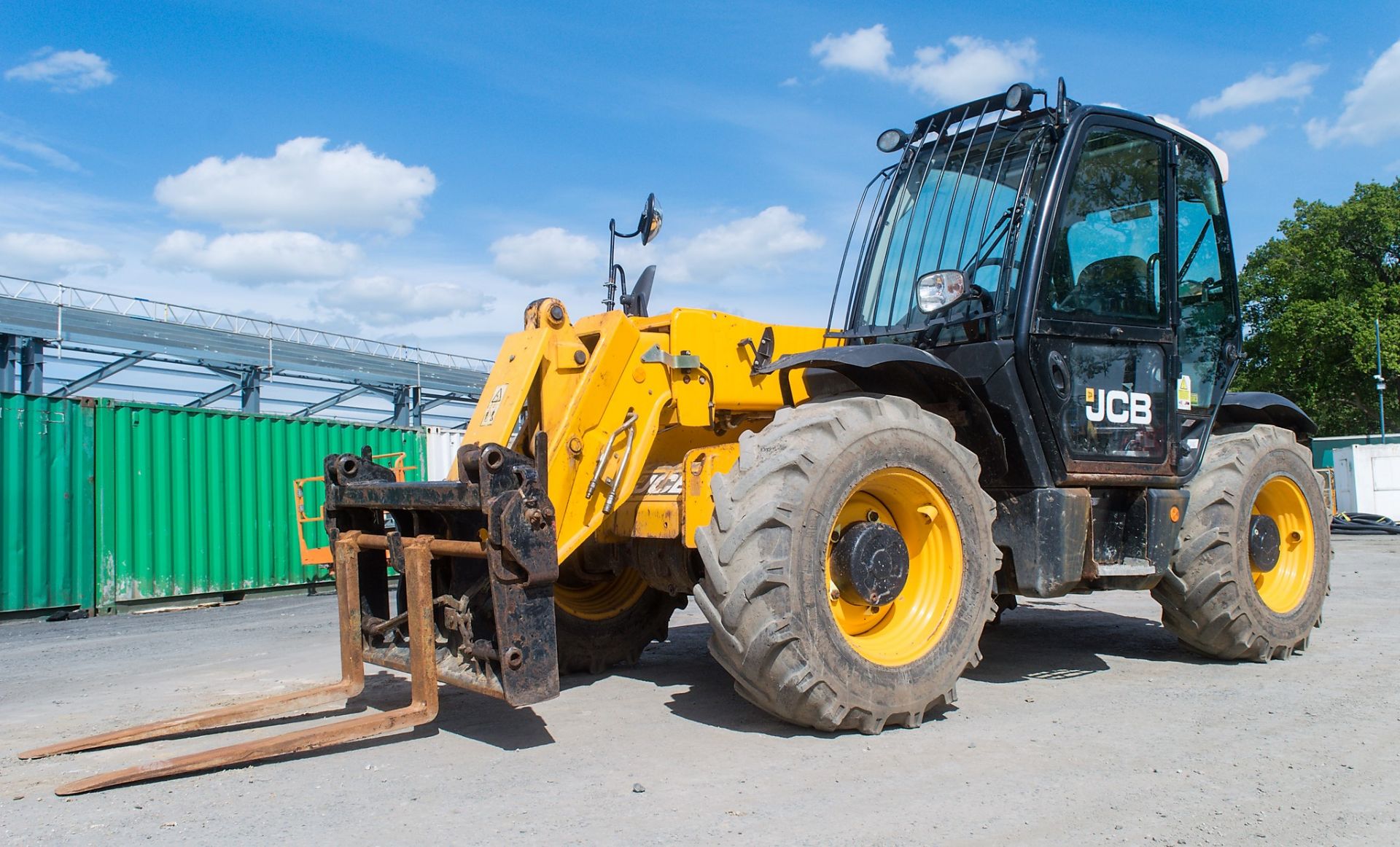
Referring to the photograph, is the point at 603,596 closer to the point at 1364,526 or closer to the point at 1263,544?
the point at 1263,544

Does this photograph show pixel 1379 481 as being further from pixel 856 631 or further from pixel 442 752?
pixel 442 752

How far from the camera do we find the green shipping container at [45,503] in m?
11.4

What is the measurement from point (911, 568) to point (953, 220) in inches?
78.0

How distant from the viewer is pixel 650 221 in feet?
18.9

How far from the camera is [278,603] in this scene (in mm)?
12867

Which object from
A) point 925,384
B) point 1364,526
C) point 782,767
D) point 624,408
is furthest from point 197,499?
point 1364,526

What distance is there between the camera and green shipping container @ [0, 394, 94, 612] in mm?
11422

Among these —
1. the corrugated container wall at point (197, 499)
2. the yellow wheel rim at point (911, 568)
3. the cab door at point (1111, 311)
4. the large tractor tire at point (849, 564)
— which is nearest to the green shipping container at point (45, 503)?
the corrugated container wall at point (197, 499)

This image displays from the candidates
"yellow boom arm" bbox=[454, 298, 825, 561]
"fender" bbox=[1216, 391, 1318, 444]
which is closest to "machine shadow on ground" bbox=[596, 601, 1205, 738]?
"yellow boom arm" bbox=[454, 298, 825, 561]

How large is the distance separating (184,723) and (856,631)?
9.69 feet

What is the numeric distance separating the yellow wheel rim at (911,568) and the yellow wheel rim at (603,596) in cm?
161

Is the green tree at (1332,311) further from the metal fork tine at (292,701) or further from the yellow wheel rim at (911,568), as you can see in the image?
the metal fork tine at (292,701)

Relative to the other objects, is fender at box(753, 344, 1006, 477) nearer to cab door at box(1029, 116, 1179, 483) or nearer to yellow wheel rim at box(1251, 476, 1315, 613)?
cab door at box(1029, 116, 1179, 483)

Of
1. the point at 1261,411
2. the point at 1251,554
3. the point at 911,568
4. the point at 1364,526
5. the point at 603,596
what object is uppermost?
the point at 1261,411
